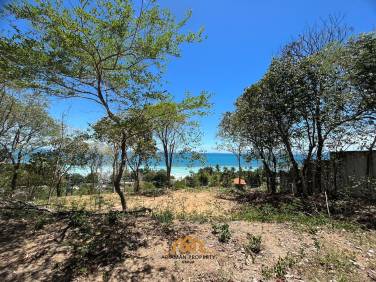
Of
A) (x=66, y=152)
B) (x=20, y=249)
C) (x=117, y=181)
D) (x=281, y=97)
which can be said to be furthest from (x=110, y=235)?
(x=66, y=152)

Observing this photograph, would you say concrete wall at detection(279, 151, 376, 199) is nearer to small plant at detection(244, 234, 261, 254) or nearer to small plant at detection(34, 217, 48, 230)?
small plant at detection(244, 234, 261, 254)

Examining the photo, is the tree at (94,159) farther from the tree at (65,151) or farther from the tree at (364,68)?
the tree at (364,68)

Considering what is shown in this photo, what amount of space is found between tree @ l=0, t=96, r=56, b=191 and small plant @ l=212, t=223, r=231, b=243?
11.1 m

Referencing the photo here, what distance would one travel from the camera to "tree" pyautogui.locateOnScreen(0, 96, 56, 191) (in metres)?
13.1

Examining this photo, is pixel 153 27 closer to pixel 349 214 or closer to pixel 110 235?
pixel 110 235

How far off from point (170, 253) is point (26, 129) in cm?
1431

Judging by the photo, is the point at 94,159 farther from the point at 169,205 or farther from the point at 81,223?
the point at 81,223

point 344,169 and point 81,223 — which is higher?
point 344,169

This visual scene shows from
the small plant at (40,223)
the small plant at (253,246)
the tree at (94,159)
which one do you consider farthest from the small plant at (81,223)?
the tree at (94,159)

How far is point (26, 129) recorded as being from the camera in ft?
49.5

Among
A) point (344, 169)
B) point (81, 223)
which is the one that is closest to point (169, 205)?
point (81, 223)

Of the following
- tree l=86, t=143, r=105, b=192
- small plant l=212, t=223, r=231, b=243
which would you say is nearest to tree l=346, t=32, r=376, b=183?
small plant l=212, t=223, r=231, b=243

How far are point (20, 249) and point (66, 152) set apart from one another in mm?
12195

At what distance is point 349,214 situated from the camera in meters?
7.07
